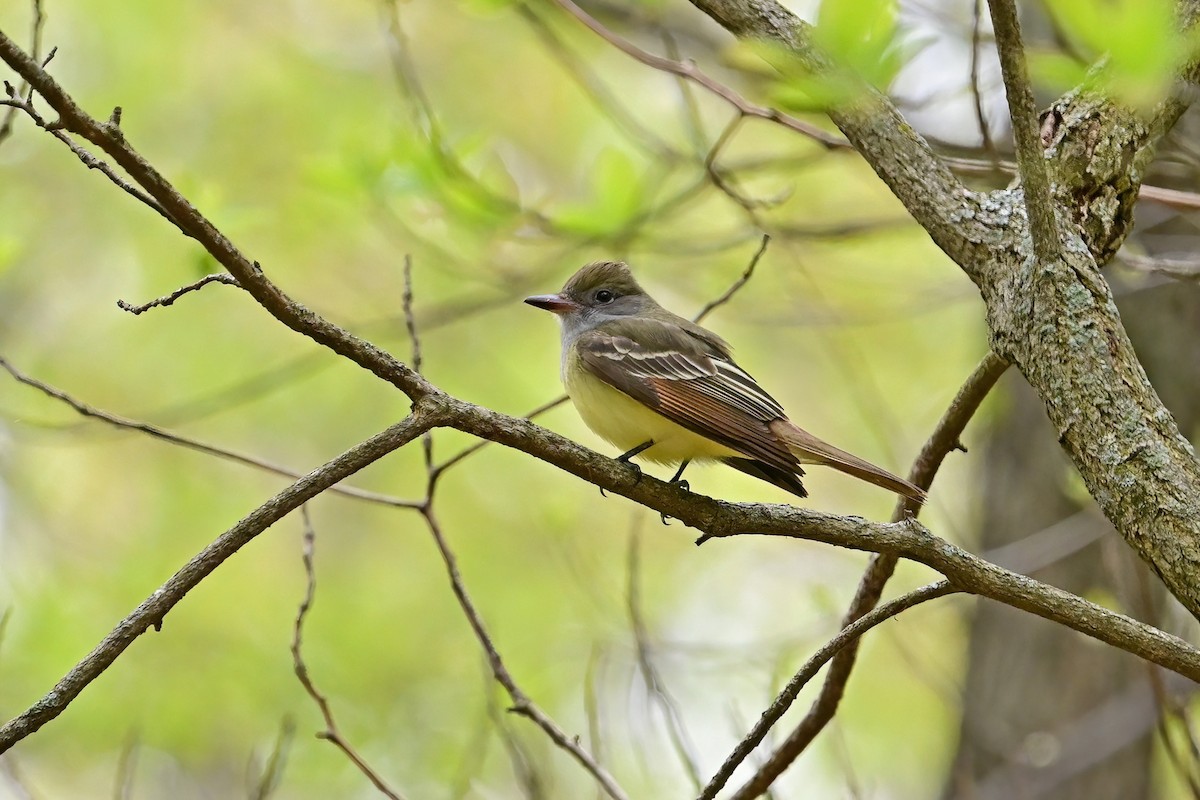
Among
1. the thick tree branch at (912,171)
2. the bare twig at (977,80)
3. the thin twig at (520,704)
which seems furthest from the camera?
the thin twig at (520,704)

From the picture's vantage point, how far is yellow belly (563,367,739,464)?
402 centimetres

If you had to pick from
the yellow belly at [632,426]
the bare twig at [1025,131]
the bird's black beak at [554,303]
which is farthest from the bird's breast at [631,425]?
the bare twig at [1025,131]

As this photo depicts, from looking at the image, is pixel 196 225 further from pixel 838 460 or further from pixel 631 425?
pixel 631 425

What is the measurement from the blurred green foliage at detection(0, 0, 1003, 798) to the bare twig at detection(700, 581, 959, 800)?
12.5ft

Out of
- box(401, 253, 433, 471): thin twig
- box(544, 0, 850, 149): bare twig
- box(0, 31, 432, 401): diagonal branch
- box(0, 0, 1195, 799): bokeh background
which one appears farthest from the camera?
box(0, 0, 1195, 799): bokeh background

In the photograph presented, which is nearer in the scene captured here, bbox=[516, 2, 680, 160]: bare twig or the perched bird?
the perched bird

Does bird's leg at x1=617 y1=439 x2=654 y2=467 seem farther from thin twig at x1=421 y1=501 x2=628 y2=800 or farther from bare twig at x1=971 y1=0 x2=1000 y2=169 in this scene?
bare twig at x1=971 y1=0 x2=1000 y2=169

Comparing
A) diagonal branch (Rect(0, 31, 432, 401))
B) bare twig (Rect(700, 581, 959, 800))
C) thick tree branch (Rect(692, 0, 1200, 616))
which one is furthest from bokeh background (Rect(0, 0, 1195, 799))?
diagonal branch (Rect(0, 31, 432, 401))

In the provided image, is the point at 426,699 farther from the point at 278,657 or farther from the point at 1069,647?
the point at 1069,647

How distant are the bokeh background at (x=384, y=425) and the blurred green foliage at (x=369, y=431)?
0.03 metres

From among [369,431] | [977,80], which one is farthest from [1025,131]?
[369,431]

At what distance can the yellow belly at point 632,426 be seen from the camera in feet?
13.2

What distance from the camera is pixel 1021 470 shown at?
22.4 feet

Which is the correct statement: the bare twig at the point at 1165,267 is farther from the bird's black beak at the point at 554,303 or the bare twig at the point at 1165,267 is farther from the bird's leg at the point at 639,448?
the bird's black beak at the point at 554,303
